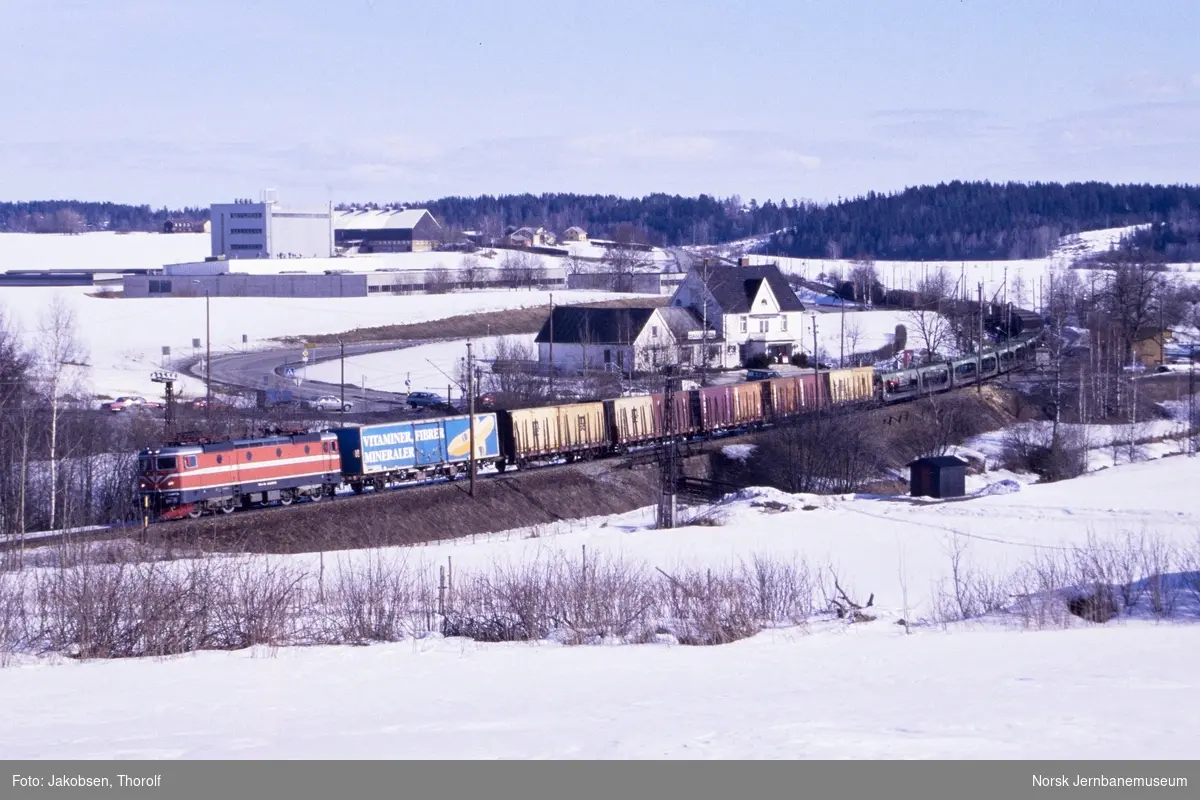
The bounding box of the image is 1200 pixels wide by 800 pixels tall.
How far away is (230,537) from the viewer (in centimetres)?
2519

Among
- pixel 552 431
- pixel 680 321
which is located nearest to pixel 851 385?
pixel 552 431

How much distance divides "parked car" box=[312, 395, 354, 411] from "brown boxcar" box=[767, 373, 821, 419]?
50.2ft

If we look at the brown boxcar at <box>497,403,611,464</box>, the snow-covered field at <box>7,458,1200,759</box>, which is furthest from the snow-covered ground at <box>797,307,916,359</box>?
the snow-covered field at <box>7,458,1200,759</box>

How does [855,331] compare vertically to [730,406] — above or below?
above

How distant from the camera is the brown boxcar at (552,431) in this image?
3303 centimetres

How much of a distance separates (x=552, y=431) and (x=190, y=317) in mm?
42648

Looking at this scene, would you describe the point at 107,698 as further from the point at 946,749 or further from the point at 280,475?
the point at 280,475

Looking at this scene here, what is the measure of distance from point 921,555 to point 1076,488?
10.2 m

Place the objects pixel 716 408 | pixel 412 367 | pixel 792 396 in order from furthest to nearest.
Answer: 1. pixel 412 367
2. pixel 792 396
3. pixel 716 408

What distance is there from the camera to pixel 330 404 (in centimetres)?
4344

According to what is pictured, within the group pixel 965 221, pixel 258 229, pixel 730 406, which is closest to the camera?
pixel 730 406

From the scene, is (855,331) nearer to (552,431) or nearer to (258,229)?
(552,431)

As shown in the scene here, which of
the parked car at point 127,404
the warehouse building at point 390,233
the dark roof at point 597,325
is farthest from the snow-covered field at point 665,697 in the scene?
the warehouse building at point 390,233

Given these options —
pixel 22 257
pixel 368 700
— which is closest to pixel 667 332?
pixel 368 700
